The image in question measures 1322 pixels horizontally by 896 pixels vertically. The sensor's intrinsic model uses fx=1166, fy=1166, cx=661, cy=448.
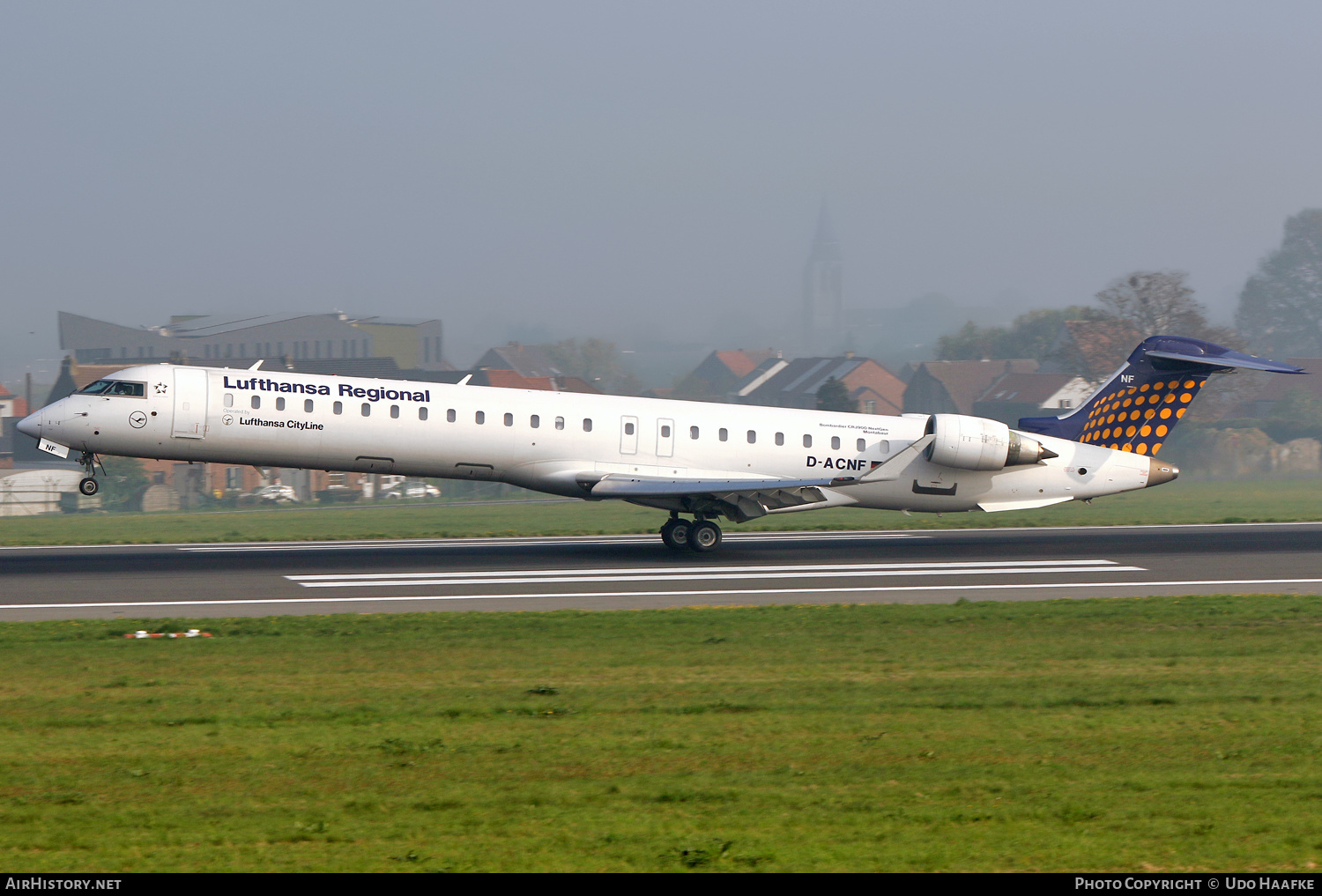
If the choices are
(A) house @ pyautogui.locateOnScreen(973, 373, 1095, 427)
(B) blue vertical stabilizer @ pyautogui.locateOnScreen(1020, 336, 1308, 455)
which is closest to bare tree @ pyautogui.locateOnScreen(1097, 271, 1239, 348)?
(A) house @ pyautogui.locateOnScreen(973, 373, 1095, 427)

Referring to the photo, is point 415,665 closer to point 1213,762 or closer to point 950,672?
point 950,672

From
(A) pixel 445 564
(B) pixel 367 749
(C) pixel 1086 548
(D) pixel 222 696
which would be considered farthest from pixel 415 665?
(C) pixel 1086 548

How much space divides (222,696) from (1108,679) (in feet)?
31.8

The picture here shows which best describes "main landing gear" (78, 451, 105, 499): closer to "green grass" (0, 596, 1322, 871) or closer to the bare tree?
"green grass" (0, 596, 1322, 871)

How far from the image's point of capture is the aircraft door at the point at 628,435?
84.6 ft

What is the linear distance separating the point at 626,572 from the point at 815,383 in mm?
82386

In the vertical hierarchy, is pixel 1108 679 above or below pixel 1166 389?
below

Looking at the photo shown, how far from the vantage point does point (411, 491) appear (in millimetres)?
59156

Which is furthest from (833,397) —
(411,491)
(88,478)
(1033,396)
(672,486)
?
(88,478)

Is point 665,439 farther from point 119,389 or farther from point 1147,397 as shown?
point 1147,397

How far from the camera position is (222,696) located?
12.2 m

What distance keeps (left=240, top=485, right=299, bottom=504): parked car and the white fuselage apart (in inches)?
1201

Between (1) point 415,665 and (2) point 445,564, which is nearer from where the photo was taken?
(1) point 415,665
